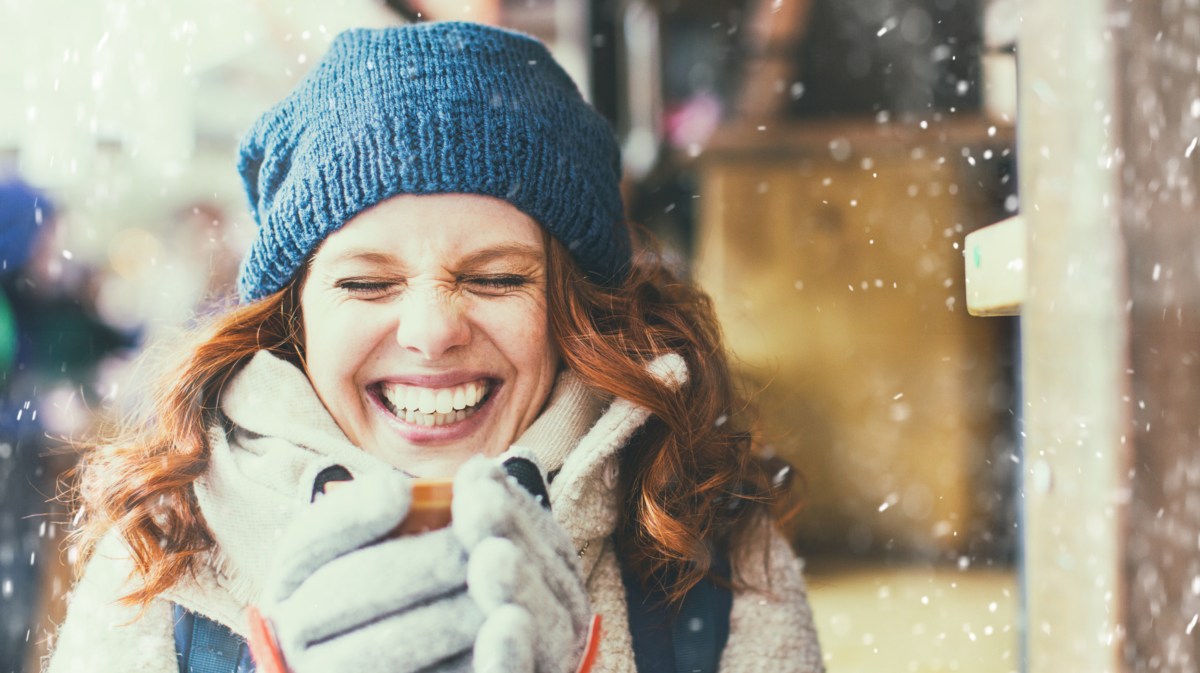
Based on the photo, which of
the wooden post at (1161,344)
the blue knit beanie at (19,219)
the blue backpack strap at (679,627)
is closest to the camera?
the wooden post at (1161,344)

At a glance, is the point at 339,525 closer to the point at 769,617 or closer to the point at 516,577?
the point at 516,577

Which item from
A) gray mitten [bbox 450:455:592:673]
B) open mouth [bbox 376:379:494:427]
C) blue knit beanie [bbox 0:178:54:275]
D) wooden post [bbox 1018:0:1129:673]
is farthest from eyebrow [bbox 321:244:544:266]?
blue knit beanie [bbox 0:178:54:275]

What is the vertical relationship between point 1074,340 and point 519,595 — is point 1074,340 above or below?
above

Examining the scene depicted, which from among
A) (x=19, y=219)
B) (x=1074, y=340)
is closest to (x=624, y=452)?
(x=1074, y=340)

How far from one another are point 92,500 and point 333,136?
0.48 m

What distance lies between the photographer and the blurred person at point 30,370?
168 cm

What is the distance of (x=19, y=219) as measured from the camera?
1626 millimetres

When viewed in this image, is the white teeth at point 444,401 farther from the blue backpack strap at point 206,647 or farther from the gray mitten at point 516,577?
the blue backpack strap at point 206,647

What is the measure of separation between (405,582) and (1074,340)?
1.71 feet

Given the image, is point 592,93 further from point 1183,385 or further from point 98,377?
point 1183,385

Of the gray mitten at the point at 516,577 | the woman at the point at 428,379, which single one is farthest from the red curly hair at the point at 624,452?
the gray mitten at the point at 516,577

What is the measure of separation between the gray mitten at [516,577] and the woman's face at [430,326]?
0.66ft

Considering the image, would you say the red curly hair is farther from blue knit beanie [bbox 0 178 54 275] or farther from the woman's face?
blue knit beanie [bbox 0 178 54 275]

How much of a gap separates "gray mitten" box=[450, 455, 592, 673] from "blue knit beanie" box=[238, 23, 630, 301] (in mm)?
332
